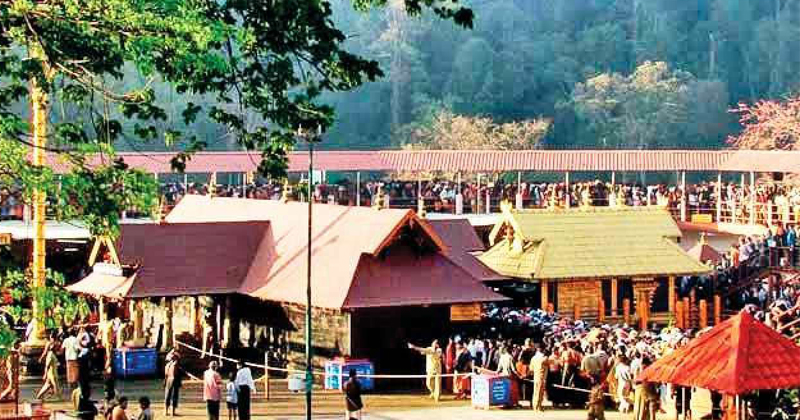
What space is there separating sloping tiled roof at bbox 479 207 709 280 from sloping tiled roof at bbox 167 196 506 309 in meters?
6.16

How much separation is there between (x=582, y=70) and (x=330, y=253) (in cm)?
5303

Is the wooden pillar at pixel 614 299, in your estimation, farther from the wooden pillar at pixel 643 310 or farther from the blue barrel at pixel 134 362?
the blue barrel at pixel 134 362

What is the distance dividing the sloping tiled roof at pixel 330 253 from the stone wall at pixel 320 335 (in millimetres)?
378

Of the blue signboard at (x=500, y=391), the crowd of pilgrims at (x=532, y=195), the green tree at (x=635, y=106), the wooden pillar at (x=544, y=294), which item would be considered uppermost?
the green tree at (x=635, y=106)

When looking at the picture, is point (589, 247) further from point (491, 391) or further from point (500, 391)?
point (491, 391)

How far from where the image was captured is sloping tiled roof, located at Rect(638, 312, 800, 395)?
20500 millimetres

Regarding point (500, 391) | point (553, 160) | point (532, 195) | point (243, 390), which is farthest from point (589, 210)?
point (243, 390)

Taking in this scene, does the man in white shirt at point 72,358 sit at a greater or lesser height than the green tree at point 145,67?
lesser

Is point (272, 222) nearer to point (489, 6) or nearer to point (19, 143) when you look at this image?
point (19, 143)

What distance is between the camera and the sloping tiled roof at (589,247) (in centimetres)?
3694

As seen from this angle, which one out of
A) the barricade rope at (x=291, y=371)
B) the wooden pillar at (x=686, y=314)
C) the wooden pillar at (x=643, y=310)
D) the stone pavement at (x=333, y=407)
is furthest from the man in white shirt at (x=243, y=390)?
the wooden pillar at (x=686, y=314)

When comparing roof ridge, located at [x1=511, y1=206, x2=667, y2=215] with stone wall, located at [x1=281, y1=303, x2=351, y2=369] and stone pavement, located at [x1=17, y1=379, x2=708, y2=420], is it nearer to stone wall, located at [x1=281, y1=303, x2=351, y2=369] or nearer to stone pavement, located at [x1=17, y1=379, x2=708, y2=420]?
stone wall, located at [x1=281, y1=303, x2=351, y2=369]

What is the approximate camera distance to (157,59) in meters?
14.7

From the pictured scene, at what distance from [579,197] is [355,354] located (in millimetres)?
24565
